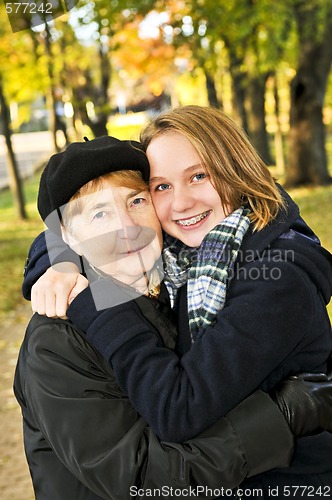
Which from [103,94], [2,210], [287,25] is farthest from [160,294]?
[2,210]

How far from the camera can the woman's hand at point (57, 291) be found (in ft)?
7.90

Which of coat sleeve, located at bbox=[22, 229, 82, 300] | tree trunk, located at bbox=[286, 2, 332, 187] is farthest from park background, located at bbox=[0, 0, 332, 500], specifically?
coat sleeve, located at bbox=[22, 229, 82, 300]

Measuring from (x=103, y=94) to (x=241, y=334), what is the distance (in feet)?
57.5

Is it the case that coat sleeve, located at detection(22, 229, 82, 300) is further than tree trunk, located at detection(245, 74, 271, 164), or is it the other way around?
tree trunk, located at detection(245, 74, 271, 164)

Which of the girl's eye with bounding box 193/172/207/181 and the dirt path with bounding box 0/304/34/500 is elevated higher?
the girl's eye with bounding box 193/172/207/181

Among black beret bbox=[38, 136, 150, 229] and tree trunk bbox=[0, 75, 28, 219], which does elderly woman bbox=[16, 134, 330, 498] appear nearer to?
black beret bbox=[38, 136, 150, 229]

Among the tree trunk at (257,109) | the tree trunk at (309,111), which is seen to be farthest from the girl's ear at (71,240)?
the tree trunk at (257,109)

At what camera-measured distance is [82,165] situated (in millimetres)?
2414

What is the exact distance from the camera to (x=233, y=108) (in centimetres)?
2289

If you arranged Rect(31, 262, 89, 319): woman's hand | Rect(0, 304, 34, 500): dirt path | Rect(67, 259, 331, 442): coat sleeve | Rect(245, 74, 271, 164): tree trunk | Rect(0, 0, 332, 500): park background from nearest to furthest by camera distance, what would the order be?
1. Rect(67, 259, 331, 442): coat sleeve
2. Rect(31, 262, 89, 319): woman's hand
3. Rect(0, 304, 34, 500): dirt path
4. Rect(0, 0, 332, 500): park background
5. Rect(245, 74, 271, 164): tree trunk

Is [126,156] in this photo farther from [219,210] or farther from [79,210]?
[219,210]

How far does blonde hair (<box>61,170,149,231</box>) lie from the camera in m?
2.49

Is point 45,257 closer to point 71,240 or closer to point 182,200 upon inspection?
point 71,240

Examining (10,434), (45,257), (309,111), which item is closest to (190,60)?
(309,111)
